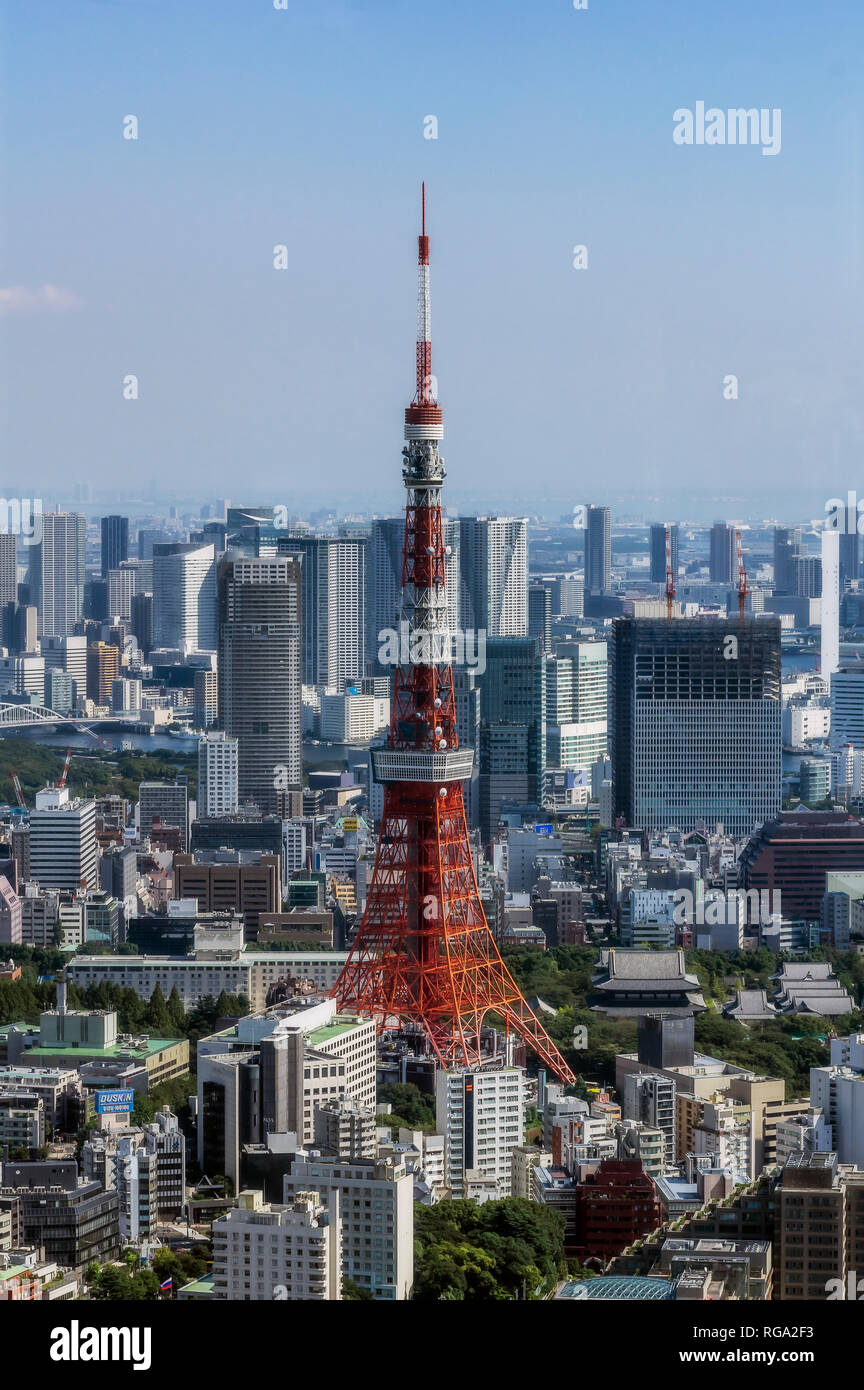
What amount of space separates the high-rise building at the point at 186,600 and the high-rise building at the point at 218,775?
1182mm

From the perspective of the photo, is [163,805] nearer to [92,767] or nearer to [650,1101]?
[92,767]

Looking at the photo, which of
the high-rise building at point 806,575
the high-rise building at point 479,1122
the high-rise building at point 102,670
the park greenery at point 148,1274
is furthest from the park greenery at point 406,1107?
the high-rise building at point 102,670

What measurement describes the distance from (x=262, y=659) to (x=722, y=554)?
18.3ft

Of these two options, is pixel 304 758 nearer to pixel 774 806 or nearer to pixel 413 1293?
pixel 774 806

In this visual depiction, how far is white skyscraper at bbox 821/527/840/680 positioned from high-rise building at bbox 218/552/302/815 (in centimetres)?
367

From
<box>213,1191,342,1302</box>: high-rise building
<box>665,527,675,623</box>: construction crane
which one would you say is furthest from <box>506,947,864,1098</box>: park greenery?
<box>213,1191,342,1302</box>: high-rise building

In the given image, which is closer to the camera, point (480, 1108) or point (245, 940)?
point (480, 1108)

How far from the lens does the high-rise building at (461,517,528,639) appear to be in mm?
12348

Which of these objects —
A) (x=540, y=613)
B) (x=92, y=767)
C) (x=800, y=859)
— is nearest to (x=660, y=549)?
(x=800, y=859)

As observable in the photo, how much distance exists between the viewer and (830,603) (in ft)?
37.8

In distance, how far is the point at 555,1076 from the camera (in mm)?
7117

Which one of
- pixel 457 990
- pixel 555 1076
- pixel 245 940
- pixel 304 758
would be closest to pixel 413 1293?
pixel 555 1076

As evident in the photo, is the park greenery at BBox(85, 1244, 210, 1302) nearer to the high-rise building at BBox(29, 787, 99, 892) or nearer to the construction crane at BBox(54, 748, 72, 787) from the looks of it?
the high-rise building at BBox(29, 787, 99, 892)

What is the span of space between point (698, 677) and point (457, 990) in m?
6.57
